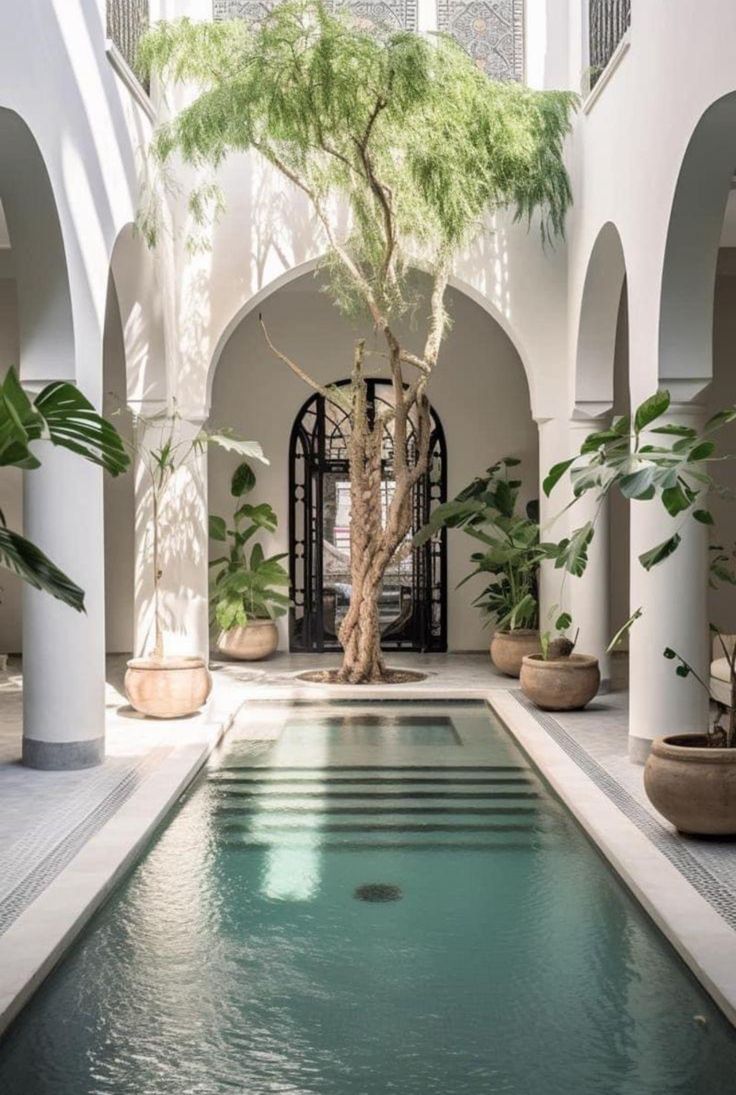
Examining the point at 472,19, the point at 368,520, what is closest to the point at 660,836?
the point at 368,520

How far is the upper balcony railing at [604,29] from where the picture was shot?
31.3 feet

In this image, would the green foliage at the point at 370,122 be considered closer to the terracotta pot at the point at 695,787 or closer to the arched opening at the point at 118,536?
the arched opening at the point at 118,536

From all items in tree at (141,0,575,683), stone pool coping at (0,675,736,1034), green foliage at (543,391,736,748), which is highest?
tree at (141,0,575,683)

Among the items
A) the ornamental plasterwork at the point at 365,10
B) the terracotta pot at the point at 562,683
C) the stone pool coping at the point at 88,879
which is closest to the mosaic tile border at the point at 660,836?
the terracotta pot at the point at 562,683

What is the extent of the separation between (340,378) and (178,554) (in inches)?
171

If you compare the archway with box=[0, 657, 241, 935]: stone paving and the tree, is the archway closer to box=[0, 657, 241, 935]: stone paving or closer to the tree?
box=[0, 657, 241, 935]: stone paving

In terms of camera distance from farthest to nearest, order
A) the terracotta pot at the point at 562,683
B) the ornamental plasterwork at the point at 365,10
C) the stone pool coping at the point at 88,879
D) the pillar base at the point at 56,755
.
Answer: the ornamental plasterwork at the point at 365,10 < the terracotta pot at the point at 562,683 < the pillar base at the point at 56,755 < the stone pool coping at the point at 88,879

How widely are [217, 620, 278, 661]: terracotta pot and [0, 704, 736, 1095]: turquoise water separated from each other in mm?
6669

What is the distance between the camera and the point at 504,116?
10523 millimetres

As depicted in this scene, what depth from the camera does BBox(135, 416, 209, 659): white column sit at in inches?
475

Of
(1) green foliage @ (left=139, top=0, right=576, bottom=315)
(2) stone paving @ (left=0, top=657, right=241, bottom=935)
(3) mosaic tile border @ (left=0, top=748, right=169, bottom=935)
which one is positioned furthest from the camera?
(1) green foliage @ (left=139, top=0, right=576, bottom=315)

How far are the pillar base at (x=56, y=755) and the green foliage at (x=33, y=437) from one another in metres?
4.37

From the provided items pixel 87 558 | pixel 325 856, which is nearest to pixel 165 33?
pixel 87 558

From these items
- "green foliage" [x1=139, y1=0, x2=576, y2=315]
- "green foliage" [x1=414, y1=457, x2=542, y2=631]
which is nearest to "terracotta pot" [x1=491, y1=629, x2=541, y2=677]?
"green foliage" [x1=414, y1=457, x2=542, y2=631]
